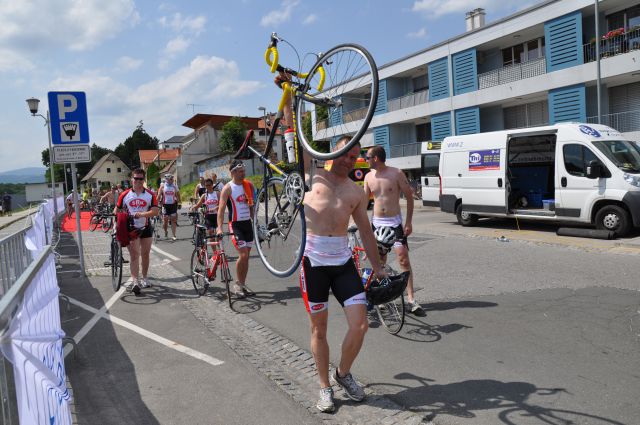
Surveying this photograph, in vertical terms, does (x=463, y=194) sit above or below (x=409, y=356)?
above

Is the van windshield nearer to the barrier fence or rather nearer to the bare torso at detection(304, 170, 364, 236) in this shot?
the bare torso at detection(304, 170, 364, 236)

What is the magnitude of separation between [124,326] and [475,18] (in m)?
30.8

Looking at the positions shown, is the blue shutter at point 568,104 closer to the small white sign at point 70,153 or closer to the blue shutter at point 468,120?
the blue shutter at point 468,120

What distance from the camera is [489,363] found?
462 cm

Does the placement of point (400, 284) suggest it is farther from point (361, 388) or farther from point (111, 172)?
point (111, 172)

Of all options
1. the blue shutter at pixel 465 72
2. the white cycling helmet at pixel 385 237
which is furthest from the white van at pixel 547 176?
the blue shutter at pixel 465 72

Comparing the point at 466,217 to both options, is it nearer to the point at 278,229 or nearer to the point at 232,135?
the point at 278,229

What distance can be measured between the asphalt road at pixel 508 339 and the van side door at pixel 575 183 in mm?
2555

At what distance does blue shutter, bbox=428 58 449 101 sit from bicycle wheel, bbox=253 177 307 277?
83.5ft

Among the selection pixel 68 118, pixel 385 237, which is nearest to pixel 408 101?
pixel 68 118

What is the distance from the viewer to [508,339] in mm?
5207

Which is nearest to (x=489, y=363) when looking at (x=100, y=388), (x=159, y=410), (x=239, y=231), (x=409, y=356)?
(x=409, y=356)

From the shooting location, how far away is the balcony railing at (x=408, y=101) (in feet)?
101

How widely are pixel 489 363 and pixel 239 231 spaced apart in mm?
4280
